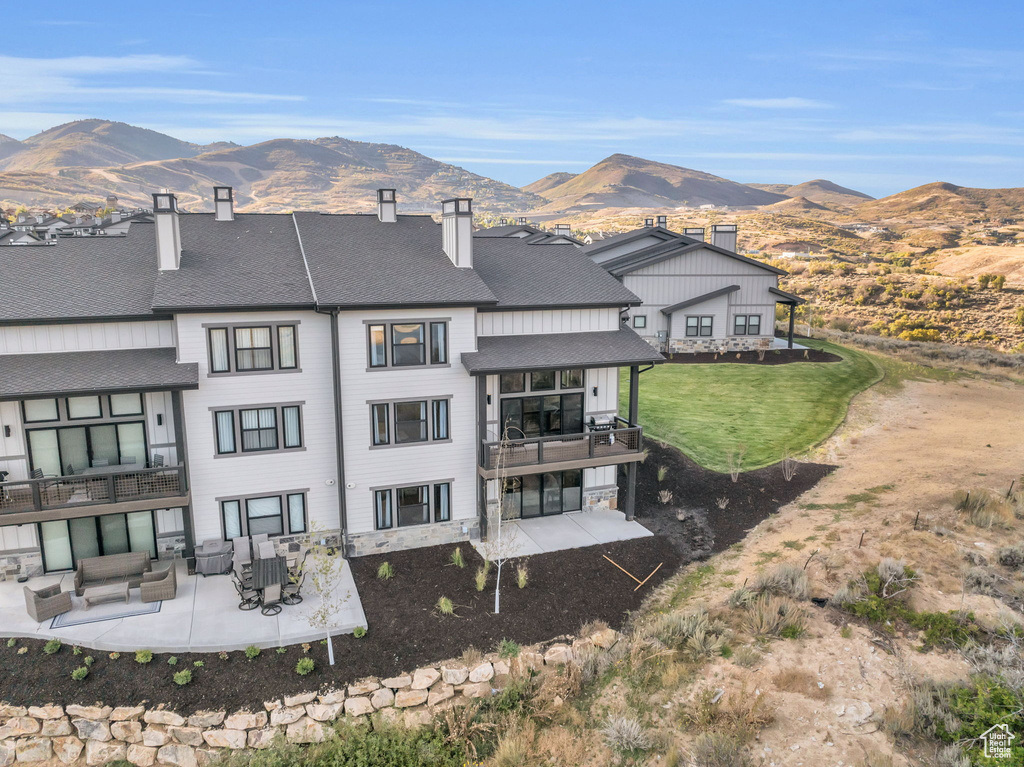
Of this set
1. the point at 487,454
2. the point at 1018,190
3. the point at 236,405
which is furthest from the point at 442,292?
the point at 1018,190

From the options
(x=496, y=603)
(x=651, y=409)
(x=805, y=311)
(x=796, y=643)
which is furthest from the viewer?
(x=805, y=311)

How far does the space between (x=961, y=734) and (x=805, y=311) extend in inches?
2356

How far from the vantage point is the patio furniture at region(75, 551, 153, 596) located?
16.1 metres

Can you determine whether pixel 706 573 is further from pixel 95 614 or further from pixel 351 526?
pixel 95 614

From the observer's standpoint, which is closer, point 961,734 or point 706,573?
point 961,734

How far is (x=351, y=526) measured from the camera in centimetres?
1839

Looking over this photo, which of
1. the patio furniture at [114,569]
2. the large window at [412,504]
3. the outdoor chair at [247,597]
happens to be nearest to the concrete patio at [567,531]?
the large window at [412,504]

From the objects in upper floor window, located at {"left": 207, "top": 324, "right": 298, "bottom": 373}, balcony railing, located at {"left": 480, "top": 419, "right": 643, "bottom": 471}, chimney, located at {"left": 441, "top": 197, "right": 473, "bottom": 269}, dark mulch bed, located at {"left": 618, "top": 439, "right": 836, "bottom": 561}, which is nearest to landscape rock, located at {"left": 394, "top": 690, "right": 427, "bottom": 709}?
balcony railing, located at {"left": 480, "top": 419, "right": 643, "bottom": 471}

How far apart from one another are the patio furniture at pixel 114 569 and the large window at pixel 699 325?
3323cm

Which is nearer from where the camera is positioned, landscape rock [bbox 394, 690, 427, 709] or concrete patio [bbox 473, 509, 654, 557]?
landscape rock [bbox 394, 690, 427, 709]

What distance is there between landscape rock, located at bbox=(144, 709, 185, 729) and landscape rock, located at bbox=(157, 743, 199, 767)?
0.39 metres

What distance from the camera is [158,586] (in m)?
15.6

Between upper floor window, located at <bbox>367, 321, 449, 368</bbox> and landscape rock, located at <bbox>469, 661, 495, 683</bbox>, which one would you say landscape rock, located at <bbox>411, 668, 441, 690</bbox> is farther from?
upper floor window, located at <bbox>367, 321, 449, 368</bbox>

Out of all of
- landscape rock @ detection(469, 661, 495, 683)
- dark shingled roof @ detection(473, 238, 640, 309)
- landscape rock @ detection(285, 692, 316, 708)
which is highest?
dark shingled roof @ detection(473, 238, 640, 309)
